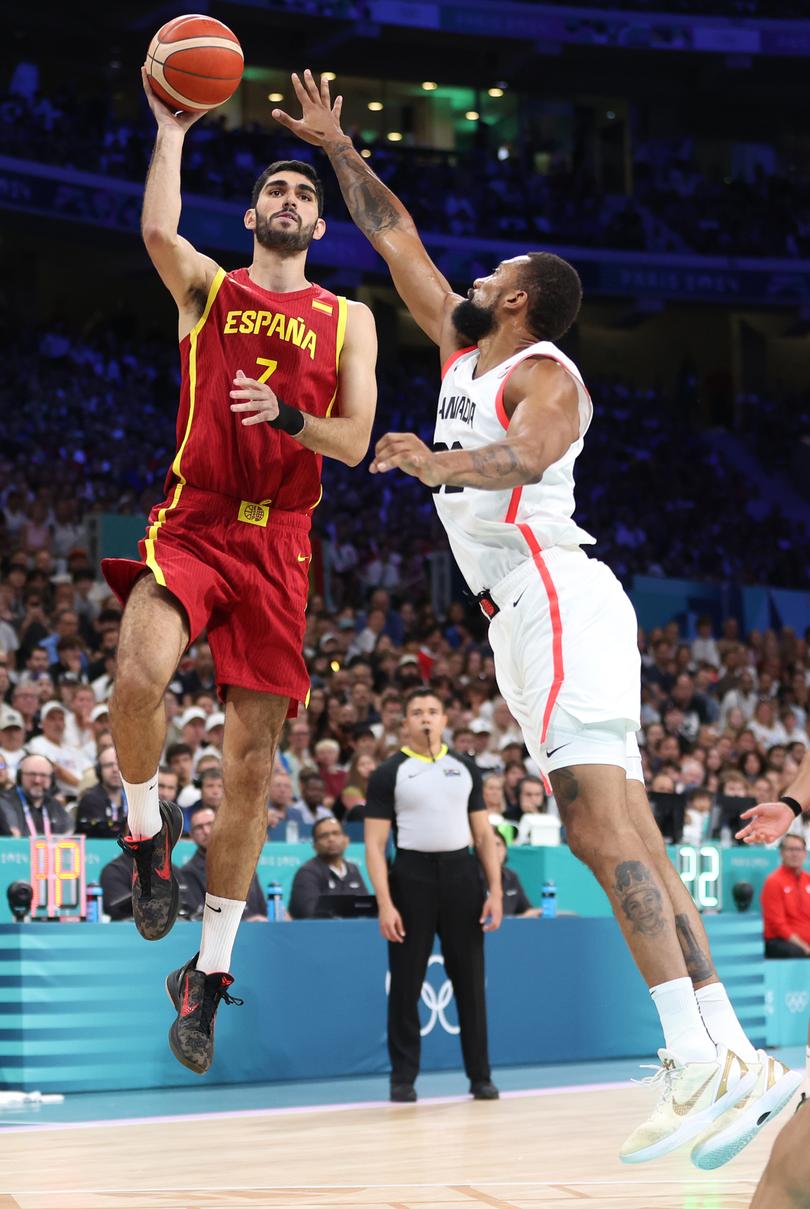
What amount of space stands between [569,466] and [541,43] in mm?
28509

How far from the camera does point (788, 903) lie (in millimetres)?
15344

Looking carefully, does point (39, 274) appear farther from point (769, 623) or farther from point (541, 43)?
point (769, 623)

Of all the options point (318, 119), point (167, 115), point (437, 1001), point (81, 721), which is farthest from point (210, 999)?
point (81, 721)

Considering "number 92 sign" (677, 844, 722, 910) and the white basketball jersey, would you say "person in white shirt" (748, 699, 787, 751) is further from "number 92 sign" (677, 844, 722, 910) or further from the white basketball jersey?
the white basketball jersey

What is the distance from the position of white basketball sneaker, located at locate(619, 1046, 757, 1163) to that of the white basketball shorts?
997mm

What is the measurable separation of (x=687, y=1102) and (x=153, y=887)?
2.05 meters

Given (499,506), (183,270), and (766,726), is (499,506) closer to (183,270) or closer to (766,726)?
(183,270)

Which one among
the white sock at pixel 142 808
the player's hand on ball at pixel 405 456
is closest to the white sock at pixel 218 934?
the white sock at pixel 142 808

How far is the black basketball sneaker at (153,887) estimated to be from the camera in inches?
247

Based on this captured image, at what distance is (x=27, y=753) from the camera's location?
13.4 m

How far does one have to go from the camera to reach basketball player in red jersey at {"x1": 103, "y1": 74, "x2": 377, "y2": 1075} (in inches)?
248

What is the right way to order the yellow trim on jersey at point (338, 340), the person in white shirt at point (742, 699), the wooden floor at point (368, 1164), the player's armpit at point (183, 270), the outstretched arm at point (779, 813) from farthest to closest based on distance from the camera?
the person in white shirt at point (742, 699)
the wooden floor at point (368, 1164)
the yellow trim on jersey at point (338, 340)
the player's armpit at point (183, 270)
the outstretched arm at point (779, 813)

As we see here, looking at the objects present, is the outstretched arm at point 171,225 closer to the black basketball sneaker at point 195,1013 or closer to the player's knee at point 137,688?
the player's knee at point 137,688

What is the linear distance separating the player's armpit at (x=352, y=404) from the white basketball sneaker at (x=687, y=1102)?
7.84 ft
